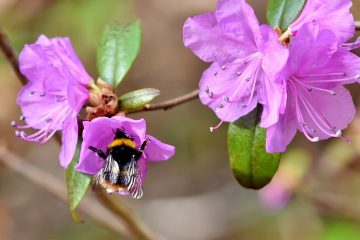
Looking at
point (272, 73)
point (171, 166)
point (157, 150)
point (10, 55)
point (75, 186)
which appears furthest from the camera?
point (171, 166)

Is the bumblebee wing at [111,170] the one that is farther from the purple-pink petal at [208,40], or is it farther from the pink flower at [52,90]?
the purple-pink petal at [208,40]

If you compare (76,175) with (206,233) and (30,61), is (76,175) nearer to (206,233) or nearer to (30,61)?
(30,61)

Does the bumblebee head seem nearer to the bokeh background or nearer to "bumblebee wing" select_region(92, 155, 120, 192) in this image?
"bumblebee wing" select_region(92, 155, 120, 192)

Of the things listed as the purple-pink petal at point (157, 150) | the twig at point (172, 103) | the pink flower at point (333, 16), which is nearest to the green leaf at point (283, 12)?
the pink flower at point (333, 16)

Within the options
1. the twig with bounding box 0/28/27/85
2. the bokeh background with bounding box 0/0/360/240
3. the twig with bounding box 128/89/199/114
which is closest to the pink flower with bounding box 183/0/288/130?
the twig with bounding box 128/89/199/114

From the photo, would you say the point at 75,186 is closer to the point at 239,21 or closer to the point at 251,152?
the point at 251,152

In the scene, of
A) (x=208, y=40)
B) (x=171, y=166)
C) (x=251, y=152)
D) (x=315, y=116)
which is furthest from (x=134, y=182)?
(x=171, y=166)
